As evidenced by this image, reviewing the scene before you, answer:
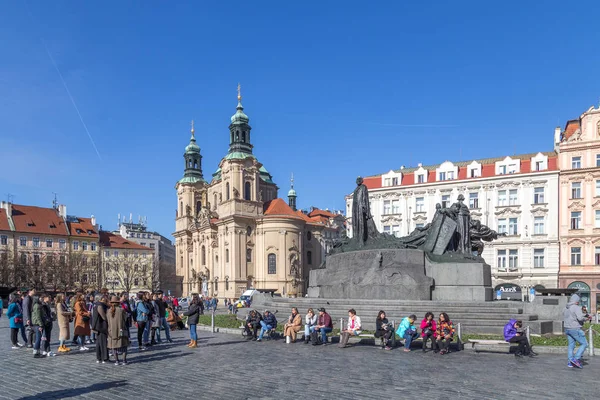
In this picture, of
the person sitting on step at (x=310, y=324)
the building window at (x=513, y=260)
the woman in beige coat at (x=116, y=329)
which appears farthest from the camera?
the building window at (x=513, y=260)

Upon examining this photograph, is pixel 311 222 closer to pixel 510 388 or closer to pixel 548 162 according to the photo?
pixel 548 162

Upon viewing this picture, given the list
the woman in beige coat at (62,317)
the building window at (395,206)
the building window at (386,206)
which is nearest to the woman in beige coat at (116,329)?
the woman in beige coat at (62,317)

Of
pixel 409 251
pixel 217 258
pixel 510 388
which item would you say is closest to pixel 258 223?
pixel 217 258

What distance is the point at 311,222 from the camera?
9544 cm

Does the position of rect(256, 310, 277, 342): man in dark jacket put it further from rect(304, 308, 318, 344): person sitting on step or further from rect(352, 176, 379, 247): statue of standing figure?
rect(352, 176, 379, 247): statue of standing figure

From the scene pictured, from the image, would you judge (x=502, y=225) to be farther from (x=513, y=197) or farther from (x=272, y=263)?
(x=272, y=263)

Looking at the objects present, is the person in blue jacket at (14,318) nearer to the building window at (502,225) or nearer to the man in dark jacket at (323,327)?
the man in dark jacket at (323,327)

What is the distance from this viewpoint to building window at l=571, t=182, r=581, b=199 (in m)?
51.1

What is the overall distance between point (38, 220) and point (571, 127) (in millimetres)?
76733

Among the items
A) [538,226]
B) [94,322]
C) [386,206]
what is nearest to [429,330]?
A: [94,322]

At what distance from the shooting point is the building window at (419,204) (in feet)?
193

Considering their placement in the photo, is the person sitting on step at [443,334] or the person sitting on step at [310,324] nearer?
the person sitting on step at [443,334]

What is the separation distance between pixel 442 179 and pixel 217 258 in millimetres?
42041

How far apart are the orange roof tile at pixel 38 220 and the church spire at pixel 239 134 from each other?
100ft
